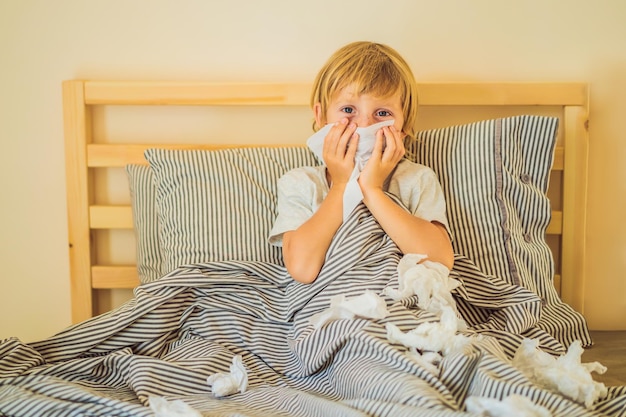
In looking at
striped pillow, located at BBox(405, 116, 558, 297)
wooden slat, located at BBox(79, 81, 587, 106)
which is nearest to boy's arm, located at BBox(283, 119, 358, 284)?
striped pillow, located at BBox(405, 116, 558, 297)

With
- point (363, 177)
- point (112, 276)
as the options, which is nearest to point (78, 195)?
point (112, 276)

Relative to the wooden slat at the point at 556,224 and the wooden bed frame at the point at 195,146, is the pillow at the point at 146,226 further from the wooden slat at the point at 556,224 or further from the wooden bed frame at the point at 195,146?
the wooden slat at the point at 556,224

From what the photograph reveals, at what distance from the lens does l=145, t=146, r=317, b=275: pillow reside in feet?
4.91

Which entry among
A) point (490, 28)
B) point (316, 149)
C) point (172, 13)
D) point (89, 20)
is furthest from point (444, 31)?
point (89, 20)

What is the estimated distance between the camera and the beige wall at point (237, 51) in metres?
1.74

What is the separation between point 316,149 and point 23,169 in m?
0.80

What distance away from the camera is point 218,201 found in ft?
5.02

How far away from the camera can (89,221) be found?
173 centimetres

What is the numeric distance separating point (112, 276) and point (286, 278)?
21.9 inches

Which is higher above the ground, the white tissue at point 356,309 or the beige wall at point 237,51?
the beige wall at point 237,51

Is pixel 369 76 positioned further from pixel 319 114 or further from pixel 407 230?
pixel 407 230

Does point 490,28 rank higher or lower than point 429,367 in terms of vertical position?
higher

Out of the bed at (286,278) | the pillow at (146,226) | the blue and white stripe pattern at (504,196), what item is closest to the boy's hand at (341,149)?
the bed at (286,278)

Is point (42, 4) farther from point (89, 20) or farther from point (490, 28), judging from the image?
point (490, 28)
